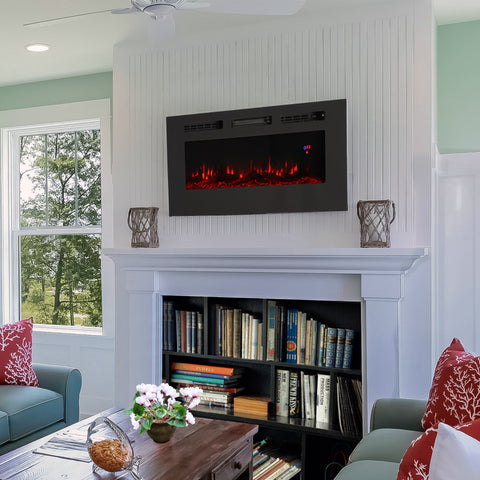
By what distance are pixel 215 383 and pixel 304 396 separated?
0.56 meters

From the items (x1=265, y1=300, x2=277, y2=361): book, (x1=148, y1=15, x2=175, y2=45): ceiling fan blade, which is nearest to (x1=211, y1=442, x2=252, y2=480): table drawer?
(x1=265, y1=300, x2=277, y2=361): book

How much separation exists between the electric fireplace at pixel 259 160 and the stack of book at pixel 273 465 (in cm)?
138

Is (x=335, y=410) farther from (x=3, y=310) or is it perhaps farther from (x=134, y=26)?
(x=3, y=310)

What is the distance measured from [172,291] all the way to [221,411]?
767mm

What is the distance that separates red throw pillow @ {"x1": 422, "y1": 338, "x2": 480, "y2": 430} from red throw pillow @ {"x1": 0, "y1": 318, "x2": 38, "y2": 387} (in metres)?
2.30

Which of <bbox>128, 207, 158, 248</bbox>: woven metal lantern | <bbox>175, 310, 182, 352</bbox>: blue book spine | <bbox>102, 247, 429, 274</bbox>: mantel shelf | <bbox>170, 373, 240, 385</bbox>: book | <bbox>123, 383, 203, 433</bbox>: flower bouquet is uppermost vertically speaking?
<bbox>128, 207, 158, 248</bbox>: woven metal lantern

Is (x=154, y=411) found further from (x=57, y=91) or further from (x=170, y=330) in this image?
(x=57, y=91)

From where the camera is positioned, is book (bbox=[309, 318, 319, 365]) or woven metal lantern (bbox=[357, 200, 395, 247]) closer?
woven metal lantern (bbox=[357, 200, 395, 247])

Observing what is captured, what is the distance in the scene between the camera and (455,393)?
2.12 meters

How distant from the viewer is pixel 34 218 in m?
4.71

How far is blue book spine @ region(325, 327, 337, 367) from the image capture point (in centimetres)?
314

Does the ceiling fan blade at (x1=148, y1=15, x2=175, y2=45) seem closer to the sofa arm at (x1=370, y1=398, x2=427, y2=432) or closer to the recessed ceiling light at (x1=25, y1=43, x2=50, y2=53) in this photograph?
the recessed ceiling light at (x1=25, y1=43, x2=50, y2=53)

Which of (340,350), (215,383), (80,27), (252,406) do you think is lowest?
(252,406)

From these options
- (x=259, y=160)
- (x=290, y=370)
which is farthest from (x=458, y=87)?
(x=290, y=370)
